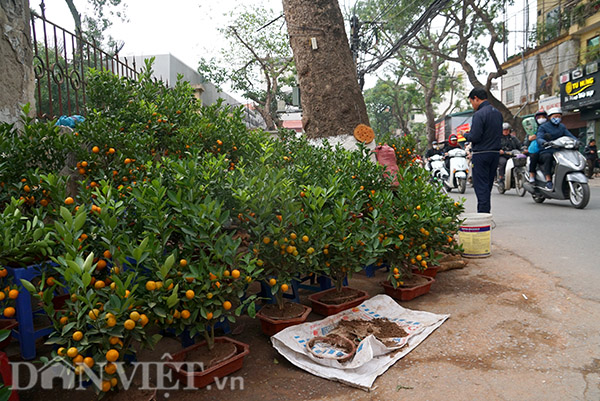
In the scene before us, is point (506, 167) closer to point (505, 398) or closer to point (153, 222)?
point (505, 398)

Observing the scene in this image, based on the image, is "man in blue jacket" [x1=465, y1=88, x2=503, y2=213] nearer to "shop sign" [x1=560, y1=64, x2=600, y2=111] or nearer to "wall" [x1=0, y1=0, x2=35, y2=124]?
"wall" [x1=0, y1=0, x2=35, y2=124]

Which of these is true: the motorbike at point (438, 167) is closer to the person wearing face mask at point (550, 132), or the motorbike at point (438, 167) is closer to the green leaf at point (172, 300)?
the person wearing face mask at point (550, 132)

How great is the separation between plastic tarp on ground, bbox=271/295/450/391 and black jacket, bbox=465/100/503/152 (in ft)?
11.1

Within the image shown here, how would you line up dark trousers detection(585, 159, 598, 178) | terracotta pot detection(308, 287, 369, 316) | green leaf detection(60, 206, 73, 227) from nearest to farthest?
green leaf detection(60, 206, 73, 227)
terracotta pot detection(308, 287, 369, 316)
dark trousers detection(585, 159, 598, 178)

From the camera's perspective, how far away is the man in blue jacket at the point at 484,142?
5.68m

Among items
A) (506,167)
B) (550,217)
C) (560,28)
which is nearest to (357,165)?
(550,217)

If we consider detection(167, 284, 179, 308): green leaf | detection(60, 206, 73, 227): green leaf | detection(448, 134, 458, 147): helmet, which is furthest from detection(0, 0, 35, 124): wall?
detection(448, 134, 458, 147): helmet

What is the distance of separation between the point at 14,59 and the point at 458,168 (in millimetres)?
10658

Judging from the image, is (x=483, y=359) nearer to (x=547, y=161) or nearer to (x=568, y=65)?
(x=547, y=161)

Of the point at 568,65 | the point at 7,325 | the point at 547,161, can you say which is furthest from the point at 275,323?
the point at 568,65

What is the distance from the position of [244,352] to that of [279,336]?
11.9 inches

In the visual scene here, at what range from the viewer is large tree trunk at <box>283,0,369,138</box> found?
5.43 m

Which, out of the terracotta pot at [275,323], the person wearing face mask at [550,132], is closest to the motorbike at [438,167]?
the person wearing face mask at [550,132]

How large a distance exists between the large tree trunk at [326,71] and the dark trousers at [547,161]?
447cm
